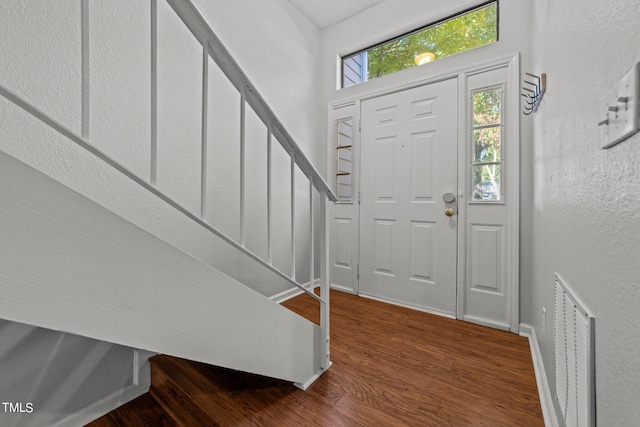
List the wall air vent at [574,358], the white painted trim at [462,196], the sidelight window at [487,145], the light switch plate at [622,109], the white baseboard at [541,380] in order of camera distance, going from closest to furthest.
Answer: the light switch plate at [622,109]
the wall air vent at [574,358]
the white baseboard at [541,380]
the sidelight window at [487,145]
the white painted trim at [462,196]

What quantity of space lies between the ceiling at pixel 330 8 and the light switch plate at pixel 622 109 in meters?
2.78

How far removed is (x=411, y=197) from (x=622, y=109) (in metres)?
2.01

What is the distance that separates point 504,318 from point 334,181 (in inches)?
74.7

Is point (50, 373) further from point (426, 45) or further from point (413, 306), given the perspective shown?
point (426, 45)

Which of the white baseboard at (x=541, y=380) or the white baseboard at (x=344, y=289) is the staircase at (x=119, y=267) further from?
the white baseboard at (x=344, y=289)

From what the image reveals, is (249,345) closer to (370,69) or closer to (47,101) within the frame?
(47,101)

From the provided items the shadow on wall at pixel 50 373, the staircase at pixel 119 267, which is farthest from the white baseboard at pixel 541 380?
the shadow on wall at pixel 50 373

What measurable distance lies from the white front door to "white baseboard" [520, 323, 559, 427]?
1.63 feet

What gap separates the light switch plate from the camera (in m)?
0.42

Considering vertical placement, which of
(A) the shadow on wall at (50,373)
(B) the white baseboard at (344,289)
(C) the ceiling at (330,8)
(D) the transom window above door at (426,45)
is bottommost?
(B) the white baseboard at (344,289)

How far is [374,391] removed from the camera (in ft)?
4.45

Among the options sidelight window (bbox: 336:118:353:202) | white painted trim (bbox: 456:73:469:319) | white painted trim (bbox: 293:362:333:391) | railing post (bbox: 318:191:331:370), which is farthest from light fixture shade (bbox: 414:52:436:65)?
white painted trim (bbox: 293:362:333:391)

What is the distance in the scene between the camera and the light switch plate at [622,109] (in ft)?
1.36

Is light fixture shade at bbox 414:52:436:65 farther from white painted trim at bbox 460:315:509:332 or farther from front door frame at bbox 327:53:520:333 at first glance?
white painted trim at bbox 460:315:509:332
